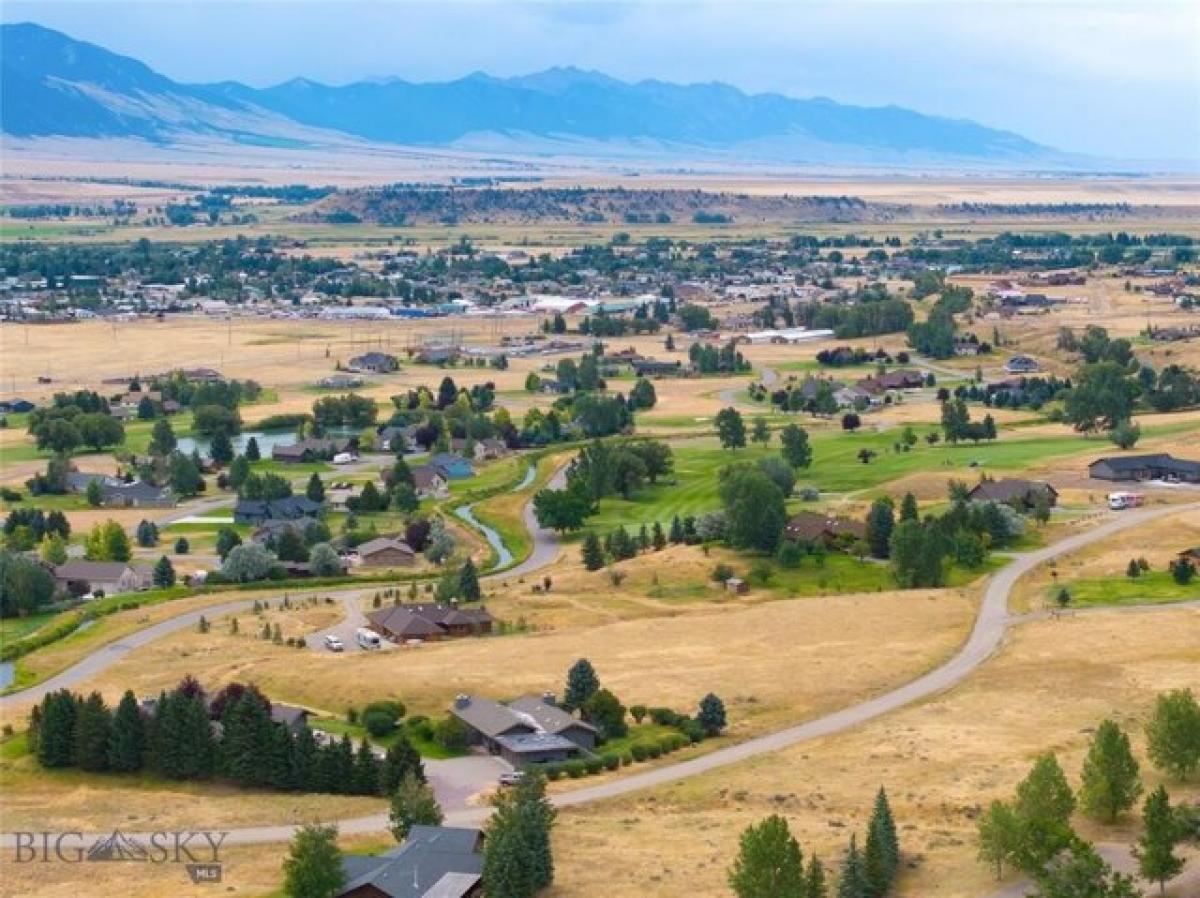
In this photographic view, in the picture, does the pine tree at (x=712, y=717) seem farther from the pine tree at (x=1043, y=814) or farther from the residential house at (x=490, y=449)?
the residential house at (x=490, y=449)

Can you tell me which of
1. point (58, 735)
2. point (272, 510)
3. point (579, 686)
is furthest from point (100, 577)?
point (579, 686)

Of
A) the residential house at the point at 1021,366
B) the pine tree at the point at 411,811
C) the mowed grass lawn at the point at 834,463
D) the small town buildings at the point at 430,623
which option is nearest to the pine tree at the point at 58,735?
the pine tree at the point at 411,811

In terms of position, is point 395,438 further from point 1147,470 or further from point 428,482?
point 1147,470

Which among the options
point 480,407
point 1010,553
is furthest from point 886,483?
point 480,407

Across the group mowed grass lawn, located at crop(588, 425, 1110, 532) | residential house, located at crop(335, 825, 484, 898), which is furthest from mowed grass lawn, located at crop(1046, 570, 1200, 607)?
residential house, located at crop(335, 825, 484, 898)

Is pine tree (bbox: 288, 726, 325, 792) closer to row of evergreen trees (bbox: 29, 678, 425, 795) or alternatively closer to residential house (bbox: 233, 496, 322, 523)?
row of evergreen trees (bbox: 29, 678, 425, 795)

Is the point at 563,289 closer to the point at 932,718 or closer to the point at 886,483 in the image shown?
the point at 886,483
